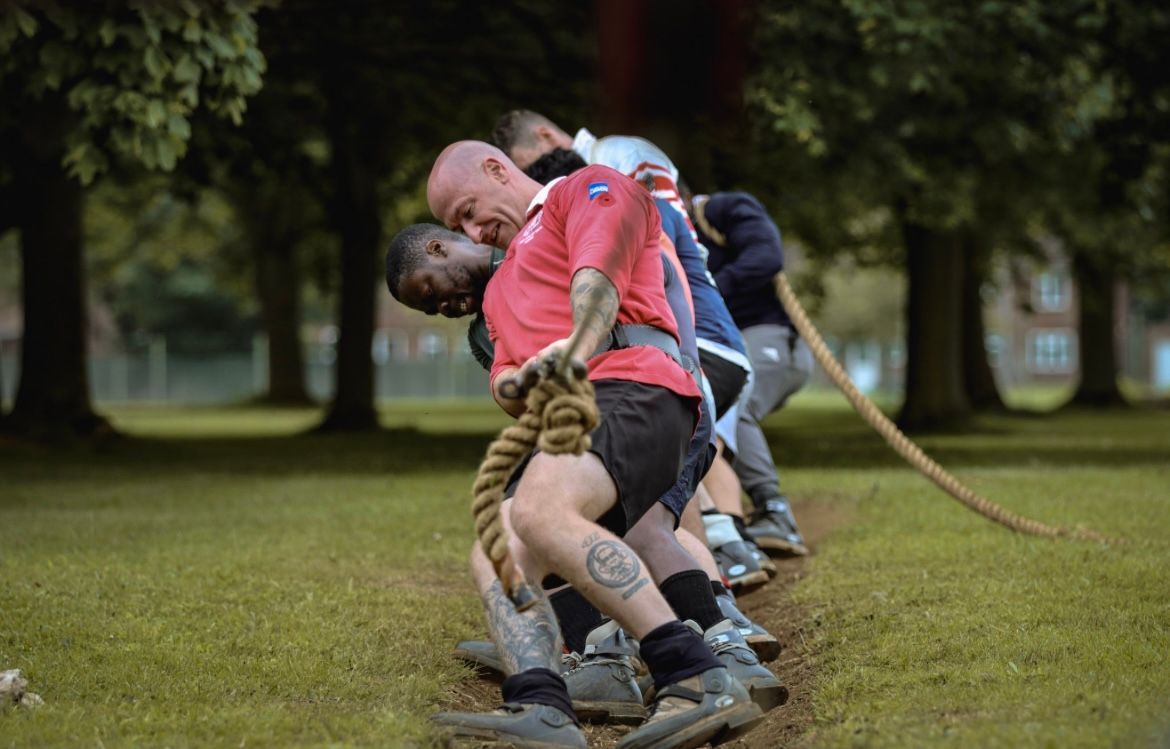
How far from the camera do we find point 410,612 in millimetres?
6410

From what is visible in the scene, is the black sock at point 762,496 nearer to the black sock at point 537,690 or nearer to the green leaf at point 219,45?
the black sock at point 537,690

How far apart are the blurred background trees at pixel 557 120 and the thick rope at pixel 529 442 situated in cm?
238

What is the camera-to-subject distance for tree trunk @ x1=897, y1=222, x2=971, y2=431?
22844 millimetres

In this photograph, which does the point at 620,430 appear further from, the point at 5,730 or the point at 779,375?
the point at 779,375

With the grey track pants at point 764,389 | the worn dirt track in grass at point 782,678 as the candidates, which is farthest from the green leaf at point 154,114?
the worn dirt track in grass at point 782,678

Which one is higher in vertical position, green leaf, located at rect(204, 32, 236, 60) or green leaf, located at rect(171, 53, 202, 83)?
green leaf, located at rect(204, 32, 236, 60)

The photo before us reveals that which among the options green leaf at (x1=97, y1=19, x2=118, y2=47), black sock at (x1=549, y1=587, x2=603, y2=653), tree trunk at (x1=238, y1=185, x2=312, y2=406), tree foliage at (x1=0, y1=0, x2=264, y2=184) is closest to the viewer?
black sock at (x1=549, y1=587, x2=603, y2=653)

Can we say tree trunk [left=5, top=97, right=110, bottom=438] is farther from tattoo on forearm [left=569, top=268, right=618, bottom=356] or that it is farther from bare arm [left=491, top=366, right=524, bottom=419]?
tattoo on forearm [left=569, top=268, right=618, bottom=356]

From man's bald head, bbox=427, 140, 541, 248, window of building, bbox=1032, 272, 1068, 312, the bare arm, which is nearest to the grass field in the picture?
the bare arm

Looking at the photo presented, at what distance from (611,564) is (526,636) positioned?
383mm

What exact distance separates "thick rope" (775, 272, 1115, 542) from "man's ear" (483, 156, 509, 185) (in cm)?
413

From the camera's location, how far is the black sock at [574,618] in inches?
222

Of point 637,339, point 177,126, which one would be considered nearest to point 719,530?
point 637,339

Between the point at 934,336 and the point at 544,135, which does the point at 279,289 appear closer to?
the point at 934,336
